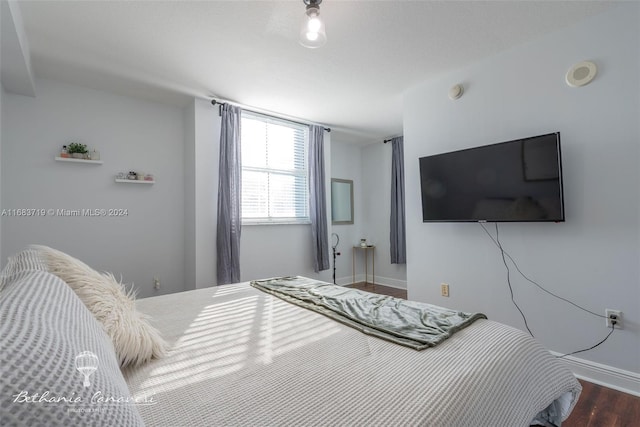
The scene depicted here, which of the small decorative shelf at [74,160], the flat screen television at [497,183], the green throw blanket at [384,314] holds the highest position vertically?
the small decorative shelf at [74,160]

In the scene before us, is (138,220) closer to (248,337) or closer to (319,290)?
(319,290)

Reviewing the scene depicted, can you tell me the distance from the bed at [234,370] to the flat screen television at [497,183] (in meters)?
1.31

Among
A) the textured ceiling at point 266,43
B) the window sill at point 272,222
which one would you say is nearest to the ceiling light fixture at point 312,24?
the textured ceiling at point 266,43

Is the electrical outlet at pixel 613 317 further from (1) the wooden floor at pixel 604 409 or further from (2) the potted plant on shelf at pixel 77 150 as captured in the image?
(2) the potted plant on shelf at pixel 77 150

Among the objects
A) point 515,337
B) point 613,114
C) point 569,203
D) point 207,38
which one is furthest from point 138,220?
point 613,114

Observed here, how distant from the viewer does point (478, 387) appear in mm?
910

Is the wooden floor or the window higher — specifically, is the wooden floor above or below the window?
below

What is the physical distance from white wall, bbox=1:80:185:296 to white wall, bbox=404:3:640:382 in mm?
3084

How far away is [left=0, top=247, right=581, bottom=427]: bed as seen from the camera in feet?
1.47

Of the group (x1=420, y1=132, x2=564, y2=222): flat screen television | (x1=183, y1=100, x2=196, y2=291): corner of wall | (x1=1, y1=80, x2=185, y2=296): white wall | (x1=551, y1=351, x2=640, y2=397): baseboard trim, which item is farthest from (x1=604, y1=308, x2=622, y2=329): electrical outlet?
(x1=1, y1=80, x2=185, y2=296): white wall

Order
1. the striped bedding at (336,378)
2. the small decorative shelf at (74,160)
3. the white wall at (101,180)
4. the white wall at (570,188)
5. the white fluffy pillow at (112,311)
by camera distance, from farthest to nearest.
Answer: the small decorative shelf at (74,160)
the white wall at (101,180)
the white wall at (570,188)
the white fluffy pillow at (112,311)
the striped bedding at (336,378)

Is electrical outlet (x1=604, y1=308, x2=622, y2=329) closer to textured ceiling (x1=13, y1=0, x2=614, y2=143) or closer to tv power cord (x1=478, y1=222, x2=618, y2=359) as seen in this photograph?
tv power cord (x1=478, y1=222, x2=618, y2=359)

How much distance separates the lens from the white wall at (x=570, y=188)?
1971 millimetres

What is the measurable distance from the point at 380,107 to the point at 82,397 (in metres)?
3.84
